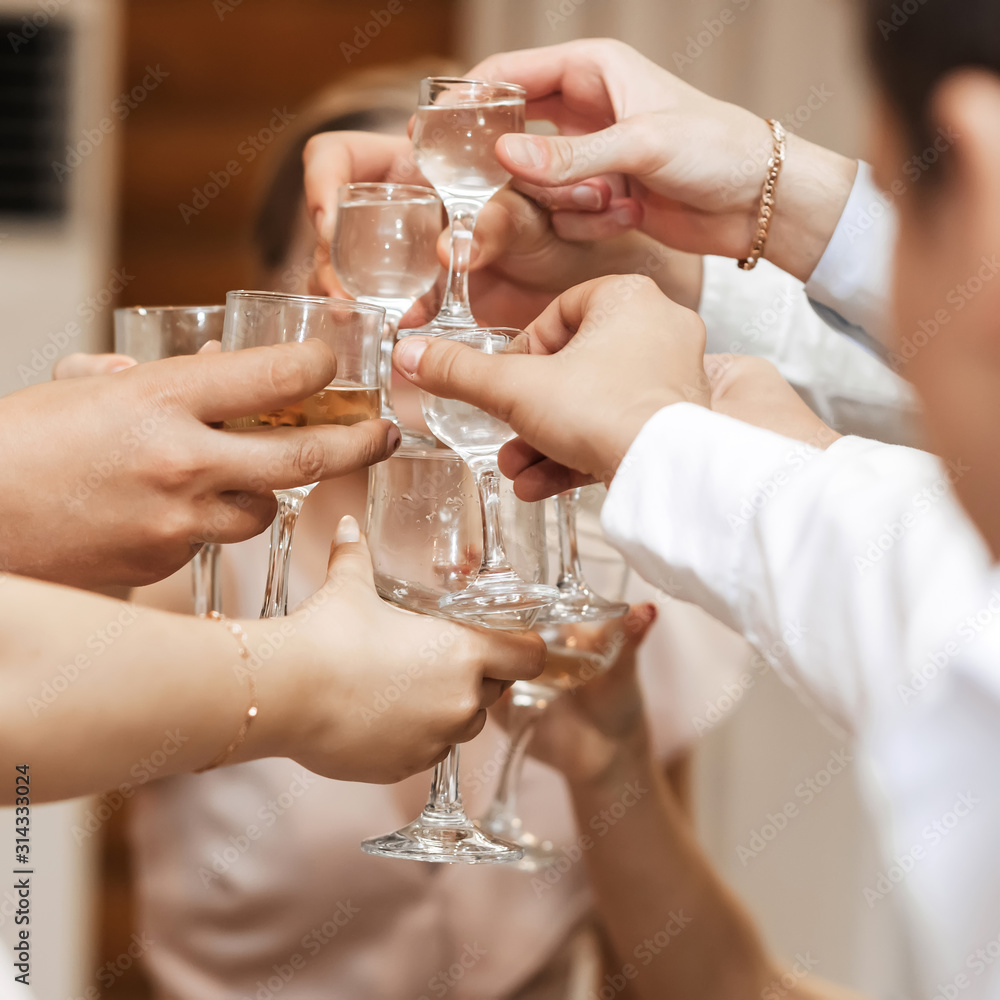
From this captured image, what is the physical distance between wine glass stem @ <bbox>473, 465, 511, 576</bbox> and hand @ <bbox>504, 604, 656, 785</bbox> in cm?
47

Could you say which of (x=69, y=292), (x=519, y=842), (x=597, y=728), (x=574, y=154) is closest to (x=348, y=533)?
(x=574, y=154)

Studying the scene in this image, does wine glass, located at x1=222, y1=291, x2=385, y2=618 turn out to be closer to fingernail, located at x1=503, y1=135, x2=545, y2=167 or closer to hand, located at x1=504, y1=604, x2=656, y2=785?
fingernail, located at x1=503, y1=135, x2=545, y2=167

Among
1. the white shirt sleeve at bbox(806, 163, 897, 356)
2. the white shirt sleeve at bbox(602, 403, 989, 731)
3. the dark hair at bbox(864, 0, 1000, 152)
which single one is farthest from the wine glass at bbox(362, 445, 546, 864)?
the white shirt sleeve at bbox(806, 163, 897, 356)

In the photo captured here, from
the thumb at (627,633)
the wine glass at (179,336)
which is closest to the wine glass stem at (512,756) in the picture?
the thumb at (627,633)

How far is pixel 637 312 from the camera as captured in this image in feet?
2.36

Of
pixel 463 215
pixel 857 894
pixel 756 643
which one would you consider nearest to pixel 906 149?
pixel 756 643

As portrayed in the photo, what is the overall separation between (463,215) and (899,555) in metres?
0.47

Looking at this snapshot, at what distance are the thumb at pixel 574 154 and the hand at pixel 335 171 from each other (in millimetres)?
197

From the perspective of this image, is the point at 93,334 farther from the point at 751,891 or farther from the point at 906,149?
the point at 906,149

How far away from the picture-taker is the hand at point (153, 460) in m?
0.70

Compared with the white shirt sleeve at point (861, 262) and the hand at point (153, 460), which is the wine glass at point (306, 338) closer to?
the hand at point (153, 460)

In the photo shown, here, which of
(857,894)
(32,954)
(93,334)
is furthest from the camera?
(93,334)

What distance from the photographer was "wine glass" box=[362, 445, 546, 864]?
0.73 meters

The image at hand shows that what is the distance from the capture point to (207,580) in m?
1.00
